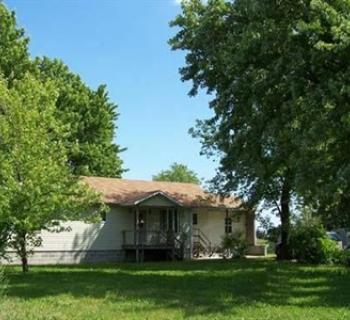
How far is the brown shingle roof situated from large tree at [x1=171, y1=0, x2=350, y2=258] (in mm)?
14694

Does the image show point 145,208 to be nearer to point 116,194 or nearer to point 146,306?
point 116,194

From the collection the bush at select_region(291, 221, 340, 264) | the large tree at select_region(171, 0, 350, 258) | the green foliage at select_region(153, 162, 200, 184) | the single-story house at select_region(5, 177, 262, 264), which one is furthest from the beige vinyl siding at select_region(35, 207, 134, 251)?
the green foliage at select_region(153, 162, 200, 184)

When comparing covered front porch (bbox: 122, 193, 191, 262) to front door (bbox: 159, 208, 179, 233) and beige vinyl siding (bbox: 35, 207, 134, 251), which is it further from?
beige vinyl siding (bbox: 35, 207, 134, 251)

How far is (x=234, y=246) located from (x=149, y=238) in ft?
18.5

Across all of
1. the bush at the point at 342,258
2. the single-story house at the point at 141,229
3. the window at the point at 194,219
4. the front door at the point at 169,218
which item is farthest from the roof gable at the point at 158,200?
the bush at the point at 342,258

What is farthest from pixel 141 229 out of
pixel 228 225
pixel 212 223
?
pixel 228 225

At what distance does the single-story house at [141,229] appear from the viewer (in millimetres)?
34750

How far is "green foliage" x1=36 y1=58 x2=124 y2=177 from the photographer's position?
151ft

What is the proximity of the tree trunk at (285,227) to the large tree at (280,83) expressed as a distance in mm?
13907

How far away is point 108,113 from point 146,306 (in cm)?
3588

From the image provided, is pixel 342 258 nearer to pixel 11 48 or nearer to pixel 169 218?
pixel 169 218

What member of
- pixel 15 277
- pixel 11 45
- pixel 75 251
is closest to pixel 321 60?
pixel 15 277

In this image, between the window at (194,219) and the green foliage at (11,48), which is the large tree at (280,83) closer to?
the window at (194,219)

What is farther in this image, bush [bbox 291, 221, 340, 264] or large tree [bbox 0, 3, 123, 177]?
large tree [bbox 0, 3, 123, 177]
